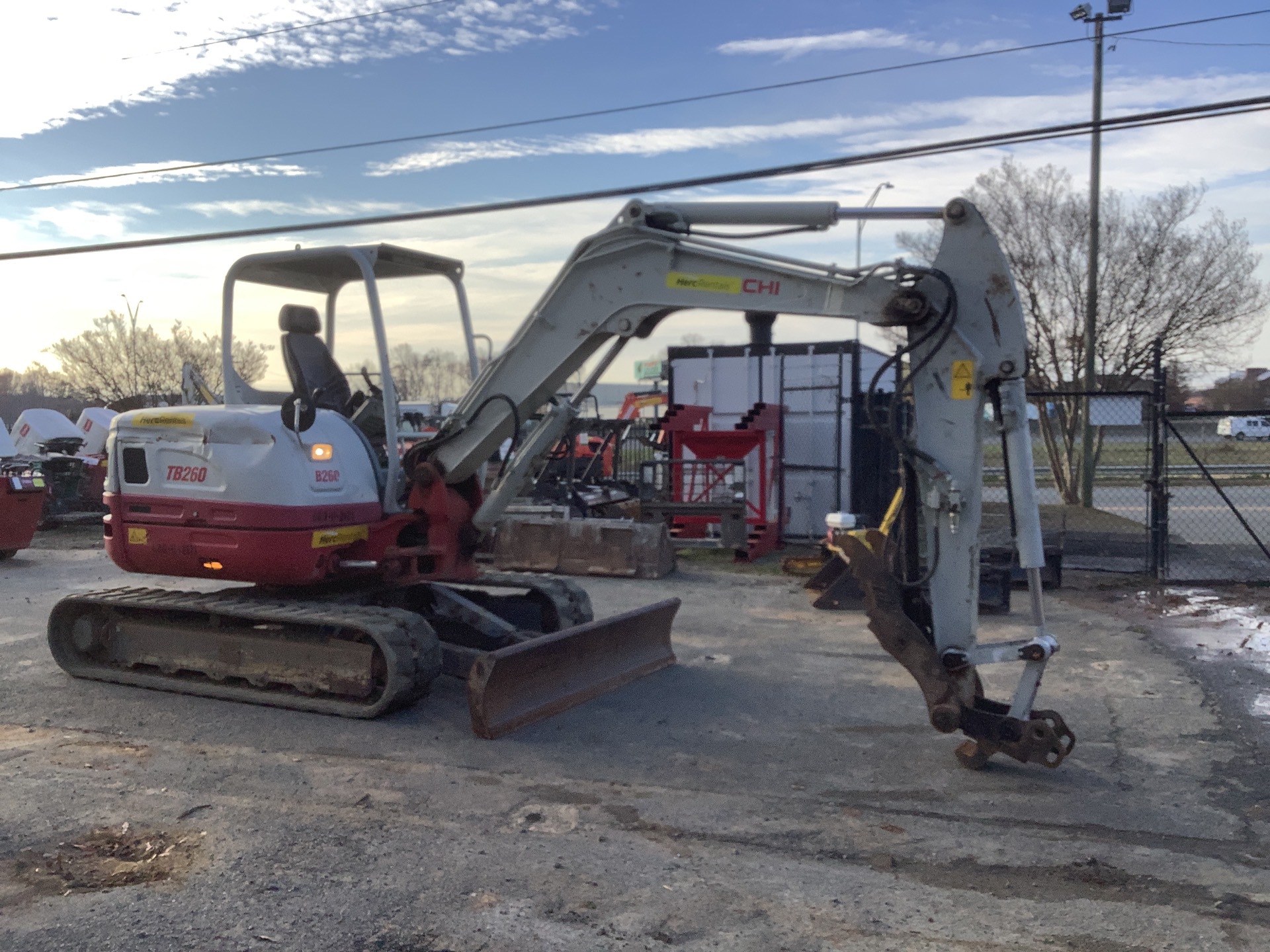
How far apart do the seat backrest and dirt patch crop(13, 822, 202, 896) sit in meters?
3.38

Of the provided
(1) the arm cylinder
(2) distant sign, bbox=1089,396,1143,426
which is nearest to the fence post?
(2) distant sign, bbox=1089,396,1143,426

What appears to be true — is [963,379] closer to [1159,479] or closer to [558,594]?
[558,594]

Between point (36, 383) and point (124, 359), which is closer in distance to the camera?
point (124, 359)

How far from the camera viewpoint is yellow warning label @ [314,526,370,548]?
7.23 meters

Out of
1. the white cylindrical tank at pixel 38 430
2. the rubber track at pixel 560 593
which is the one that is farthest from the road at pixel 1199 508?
the white cylindrical tank at pixel 38 430

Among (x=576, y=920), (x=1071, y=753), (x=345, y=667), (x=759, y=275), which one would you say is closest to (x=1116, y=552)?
(x=1071, y=753)

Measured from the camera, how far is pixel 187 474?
7.52 m

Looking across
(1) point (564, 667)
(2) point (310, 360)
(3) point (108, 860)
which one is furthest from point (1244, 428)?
(3) point (108, 860)

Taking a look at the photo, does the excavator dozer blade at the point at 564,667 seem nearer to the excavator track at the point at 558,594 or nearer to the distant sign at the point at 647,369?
the excavator track at the point at 558,594

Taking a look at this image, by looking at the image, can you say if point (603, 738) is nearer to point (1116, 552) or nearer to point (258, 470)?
point (258, 470)

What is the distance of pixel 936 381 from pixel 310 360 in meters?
4.42

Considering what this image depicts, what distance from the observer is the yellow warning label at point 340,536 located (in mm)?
7230

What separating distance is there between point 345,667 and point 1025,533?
417 centimetres

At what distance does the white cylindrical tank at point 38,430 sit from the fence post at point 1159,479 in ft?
58.8
